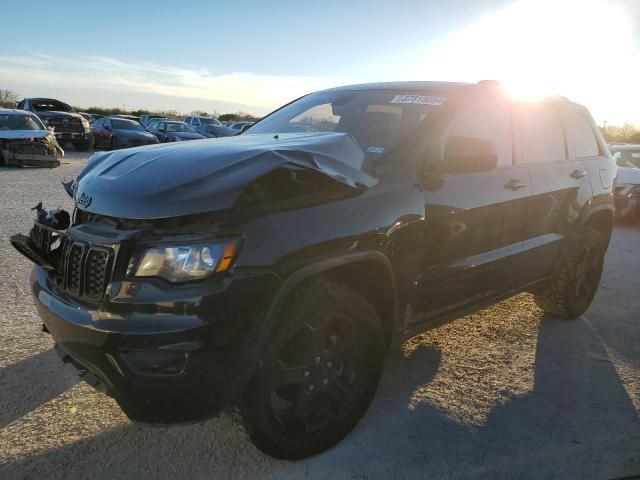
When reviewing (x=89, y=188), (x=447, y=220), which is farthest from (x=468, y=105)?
(x=89, y=188)

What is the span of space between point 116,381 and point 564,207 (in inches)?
137

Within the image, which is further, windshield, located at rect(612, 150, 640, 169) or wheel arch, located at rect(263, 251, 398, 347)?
windshield, located at rect(612, 150, 640, 169)

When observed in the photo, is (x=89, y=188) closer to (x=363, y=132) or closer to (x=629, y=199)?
(x=363, y=132)

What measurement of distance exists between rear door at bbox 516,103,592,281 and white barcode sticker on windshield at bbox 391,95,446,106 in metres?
0.77

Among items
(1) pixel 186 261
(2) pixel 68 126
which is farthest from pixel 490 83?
(2) pixel 68 126

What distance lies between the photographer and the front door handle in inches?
142

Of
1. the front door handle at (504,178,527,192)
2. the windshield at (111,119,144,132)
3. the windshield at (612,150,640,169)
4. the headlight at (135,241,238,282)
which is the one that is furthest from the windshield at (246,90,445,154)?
the windshield at (111,119,144,132)

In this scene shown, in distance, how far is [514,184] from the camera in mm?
3652

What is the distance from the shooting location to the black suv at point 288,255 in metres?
2.20

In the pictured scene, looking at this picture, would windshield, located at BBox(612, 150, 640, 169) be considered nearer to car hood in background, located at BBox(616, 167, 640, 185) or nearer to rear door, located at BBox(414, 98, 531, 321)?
car hood in background, located at BBox(616, 167, 640, 185)

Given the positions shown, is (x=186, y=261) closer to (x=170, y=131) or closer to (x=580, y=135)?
(x=580, y=135)

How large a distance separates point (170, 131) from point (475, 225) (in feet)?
69.4

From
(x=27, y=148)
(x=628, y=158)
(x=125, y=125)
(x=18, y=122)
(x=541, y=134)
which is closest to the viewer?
(x=541, y=134)

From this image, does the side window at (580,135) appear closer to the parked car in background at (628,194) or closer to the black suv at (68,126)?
the parked car in background at (628,194)
